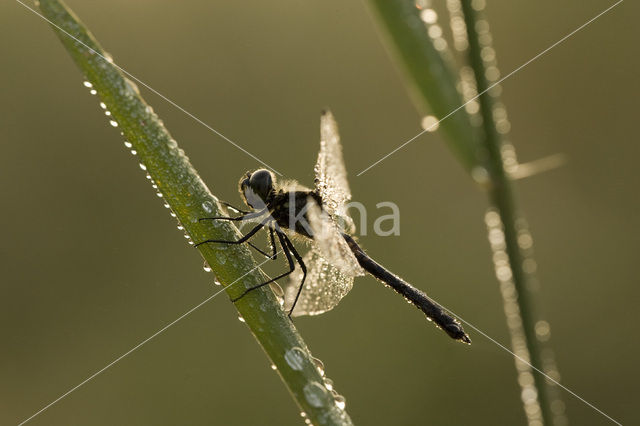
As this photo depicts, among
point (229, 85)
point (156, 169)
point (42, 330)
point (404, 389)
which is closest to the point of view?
point (156, 169)

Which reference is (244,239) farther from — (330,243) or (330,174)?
(330,174)

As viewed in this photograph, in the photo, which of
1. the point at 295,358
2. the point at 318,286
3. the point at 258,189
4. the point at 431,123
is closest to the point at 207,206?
the point at 295,358

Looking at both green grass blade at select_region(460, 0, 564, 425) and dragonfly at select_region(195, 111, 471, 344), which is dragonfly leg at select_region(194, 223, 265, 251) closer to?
dragonfly at select_region(195, 111, 471, 344)

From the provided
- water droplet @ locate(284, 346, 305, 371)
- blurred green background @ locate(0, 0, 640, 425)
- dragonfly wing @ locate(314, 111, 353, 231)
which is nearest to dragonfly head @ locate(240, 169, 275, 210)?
dragonfly wing @ locate(314, 111, 353, 231)

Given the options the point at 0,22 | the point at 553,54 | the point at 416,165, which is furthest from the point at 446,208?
the point at 0,22

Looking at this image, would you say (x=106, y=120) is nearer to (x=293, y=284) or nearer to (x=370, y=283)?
(x=370, y=283)

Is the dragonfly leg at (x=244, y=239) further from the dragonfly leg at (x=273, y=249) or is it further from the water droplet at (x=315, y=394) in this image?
the water droplet at (x=315, y=394)
